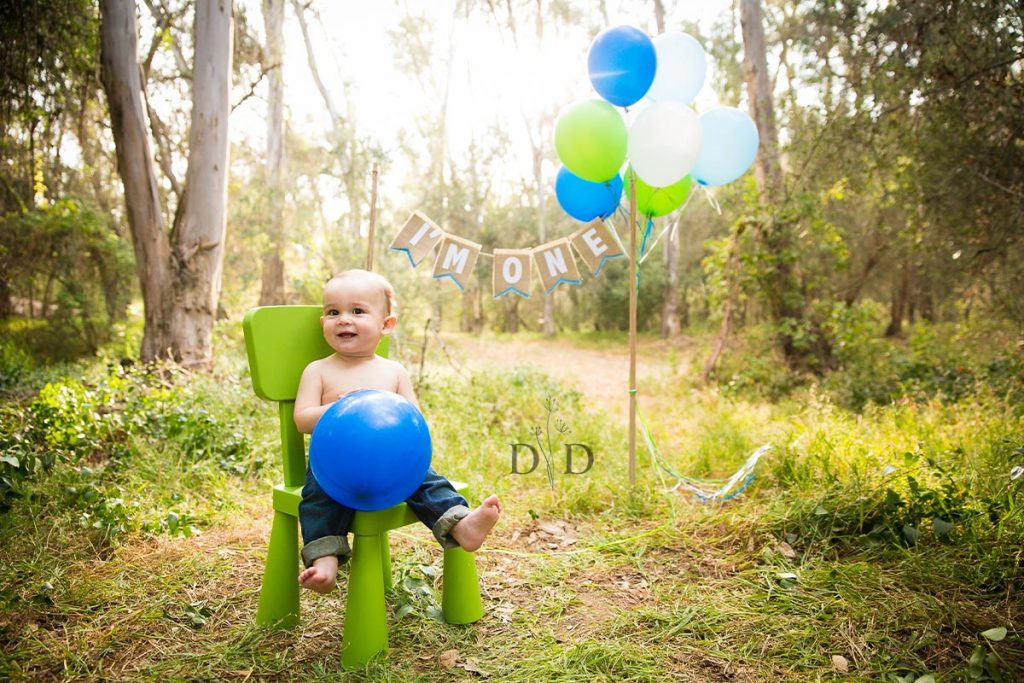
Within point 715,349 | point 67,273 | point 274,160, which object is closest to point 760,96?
point 715,349

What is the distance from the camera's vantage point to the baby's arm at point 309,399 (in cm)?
221

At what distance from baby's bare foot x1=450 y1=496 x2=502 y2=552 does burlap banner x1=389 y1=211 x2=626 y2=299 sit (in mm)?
1389

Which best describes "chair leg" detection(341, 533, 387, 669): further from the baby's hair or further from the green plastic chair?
the baby's hair

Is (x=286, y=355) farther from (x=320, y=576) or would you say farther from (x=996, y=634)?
(x=996, y=634)

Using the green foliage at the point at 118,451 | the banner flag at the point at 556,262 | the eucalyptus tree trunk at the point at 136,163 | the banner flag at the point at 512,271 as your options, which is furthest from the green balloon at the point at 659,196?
the eucalyptus tree trunk at the point at 136,163

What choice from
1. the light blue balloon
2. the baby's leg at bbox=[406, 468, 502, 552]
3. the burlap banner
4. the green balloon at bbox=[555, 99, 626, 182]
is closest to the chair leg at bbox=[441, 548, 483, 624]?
the baby's leg at bbox=[406, 468, 502, 552]

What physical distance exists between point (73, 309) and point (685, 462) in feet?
30.0

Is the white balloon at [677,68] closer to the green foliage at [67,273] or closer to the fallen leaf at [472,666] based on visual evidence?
the fallen leaf at [472,666]

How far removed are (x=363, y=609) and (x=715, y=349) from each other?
6.33 meters

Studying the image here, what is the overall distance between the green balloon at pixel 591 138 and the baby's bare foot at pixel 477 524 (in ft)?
5.95

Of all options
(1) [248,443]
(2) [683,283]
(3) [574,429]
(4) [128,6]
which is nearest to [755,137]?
(3) [574,429]

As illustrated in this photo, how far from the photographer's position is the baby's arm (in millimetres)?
2215

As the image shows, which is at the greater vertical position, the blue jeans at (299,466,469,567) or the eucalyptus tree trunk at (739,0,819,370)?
the eucalyptus tree trunk at (739,0,819,370)

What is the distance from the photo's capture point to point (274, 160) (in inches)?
525
